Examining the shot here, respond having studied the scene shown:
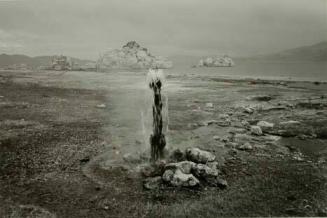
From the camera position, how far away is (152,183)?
369 inches

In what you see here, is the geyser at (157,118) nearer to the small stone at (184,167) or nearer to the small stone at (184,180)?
the small stone at (184,167)

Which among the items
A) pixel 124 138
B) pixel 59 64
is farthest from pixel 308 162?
pixel 59 64

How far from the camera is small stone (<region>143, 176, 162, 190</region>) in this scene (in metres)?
9.18

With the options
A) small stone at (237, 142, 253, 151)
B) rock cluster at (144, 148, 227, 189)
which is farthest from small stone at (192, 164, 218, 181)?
small stone at (237, 142, 253, 151)

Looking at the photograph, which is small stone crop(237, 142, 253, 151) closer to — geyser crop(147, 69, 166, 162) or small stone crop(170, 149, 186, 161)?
small stone crop(170, 149, 186, 161)

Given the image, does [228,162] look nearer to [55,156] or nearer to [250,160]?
[250,160]

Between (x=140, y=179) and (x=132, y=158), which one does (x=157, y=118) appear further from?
(x=140, y=179)

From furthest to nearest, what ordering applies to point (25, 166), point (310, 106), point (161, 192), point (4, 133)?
point (310, 106)
point (4, 133)
point (25, 166)
point (161, 192)

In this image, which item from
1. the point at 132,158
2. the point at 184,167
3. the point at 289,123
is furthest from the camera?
the point at 289,123

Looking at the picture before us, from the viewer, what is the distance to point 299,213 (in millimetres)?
7785

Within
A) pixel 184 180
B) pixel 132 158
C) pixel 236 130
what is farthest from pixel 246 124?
pixel 184 180

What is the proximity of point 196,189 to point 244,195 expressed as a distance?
1596 millimetres

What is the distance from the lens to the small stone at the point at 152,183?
918 cm

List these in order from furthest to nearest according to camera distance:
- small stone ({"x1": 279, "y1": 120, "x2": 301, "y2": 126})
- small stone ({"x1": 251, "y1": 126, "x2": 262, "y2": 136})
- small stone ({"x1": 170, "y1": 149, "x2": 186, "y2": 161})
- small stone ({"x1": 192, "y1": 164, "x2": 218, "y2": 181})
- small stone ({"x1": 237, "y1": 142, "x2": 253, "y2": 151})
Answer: small stone ({"x1": 279, "y1": 120, "x2": 301, "y2": 126}) < small stone ({"x1": 251, "y1": 126, "x2": 262, "y2": 136}) < small stone ({"x1": 237, "y1": 142, "x2": 253, "y2": 151}) < small stone ({"x1": 170, "y1": 149, "x2": 186, "y2": 161}) < small stone ({"x1": 192, "y1": 164, "x2": 218, "y2": 181})
